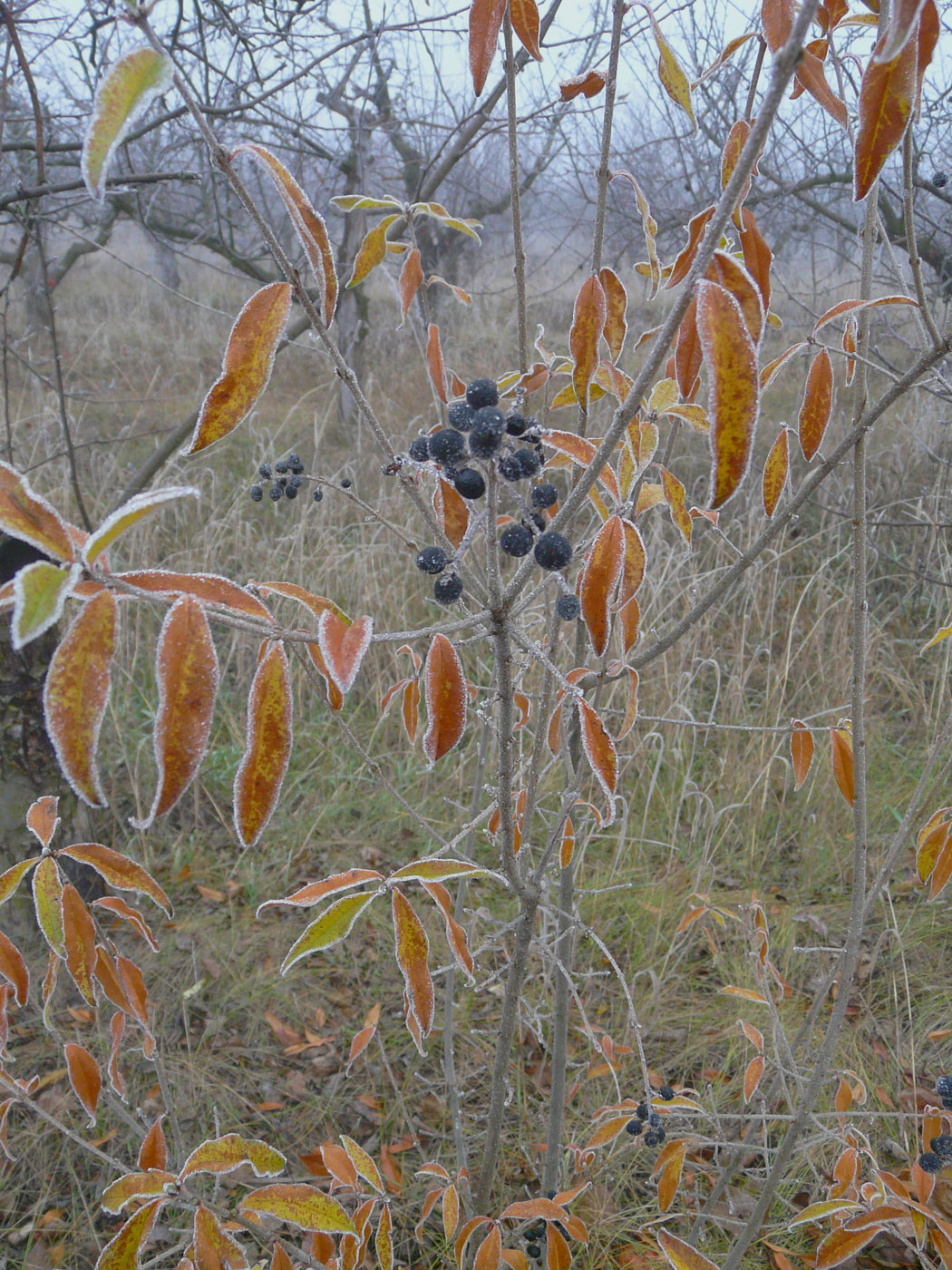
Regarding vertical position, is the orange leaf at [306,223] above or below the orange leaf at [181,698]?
above

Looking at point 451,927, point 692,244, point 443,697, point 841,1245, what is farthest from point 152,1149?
point 692,244

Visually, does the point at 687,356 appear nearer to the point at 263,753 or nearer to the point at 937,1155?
the point at 263,753

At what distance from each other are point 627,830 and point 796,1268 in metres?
1.33

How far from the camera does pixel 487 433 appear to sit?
0.57 m

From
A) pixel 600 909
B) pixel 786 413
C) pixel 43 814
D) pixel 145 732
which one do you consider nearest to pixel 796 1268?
pixel 600 909

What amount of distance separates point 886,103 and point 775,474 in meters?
0.38

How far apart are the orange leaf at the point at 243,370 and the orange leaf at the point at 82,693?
5.1 inches

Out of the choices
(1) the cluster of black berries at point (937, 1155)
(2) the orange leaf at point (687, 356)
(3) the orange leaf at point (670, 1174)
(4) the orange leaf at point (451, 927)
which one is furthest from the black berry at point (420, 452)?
(1) the cluster of black berries at point (937, 1155)

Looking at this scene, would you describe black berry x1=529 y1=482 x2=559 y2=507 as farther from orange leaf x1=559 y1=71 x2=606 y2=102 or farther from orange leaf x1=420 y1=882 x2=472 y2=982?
orange leaf x1=559 y1=71 x2=606 y2=102

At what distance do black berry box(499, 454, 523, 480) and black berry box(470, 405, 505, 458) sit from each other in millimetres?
16

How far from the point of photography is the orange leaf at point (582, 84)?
2.94 ft

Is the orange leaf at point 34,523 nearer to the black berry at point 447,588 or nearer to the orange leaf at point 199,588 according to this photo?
the orange leaf at point 199,588

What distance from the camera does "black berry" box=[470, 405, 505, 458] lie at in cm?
57

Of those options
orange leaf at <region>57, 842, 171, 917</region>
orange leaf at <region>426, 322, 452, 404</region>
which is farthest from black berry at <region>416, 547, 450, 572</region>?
orange leaf at <region>57, 842, 171, 917</region>
